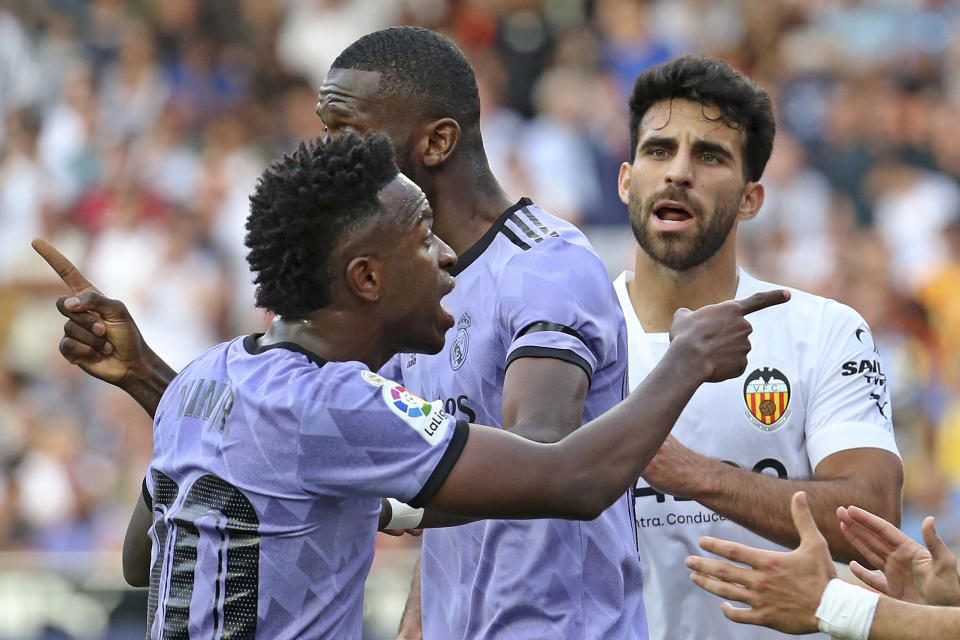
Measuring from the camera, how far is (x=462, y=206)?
402cm

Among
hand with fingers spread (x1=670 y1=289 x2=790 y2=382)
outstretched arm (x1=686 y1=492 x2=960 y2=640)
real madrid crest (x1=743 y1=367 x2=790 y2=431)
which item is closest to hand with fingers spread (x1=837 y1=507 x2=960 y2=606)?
outstretched arm (x1=686 y1=492 x2=960 y2=640)

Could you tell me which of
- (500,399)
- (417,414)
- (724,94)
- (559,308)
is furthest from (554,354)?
(724,94)

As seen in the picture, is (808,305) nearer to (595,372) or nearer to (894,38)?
(595,372)

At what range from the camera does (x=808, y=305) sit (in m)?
4.89

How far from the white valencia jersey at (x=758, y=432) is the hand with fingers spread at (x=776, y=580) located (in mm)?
986

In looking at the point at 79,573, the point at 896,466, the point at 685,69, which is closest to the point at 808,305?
the point at 896,466

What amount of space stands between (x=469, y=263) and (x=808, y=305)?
60.0 inches

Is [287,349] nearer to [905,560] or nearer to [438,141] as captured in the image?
[438,141]

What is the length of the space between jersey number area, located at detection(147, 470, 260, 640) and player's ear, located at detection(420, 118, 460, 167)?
1.29 m

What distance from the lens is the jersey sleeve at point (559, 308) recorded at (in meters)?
3.47

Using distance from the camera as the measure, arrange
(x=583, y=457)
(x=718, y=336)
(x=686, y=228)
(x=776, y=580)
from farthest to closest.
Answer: (x=686, y=228) → (x=776, y=580) → (x=718, y=336) → (x=583, y=457)

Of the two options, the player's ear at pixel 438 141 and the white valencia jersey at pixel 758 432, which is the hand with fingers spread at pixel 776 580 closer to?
the white valencia jersey at pixel 758 432

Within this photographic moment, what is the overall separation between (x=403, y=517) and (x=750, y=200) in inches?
78.7

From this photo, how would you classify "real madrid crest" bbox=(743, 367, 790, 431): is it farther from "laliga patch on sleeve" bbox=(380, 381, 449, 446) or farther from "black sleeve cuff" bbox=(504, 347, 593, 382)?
"laliga patch on sleeve" bbox=(380, 381, 449, 446)
